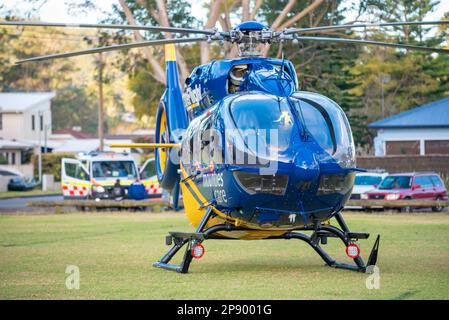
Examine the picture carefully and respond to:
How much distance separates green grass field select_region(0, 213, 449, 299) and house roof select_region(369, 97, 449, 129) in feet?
67.2

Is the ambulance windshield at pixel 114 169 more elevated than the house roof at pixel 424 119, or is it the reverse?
the house roof at pixel 424 119

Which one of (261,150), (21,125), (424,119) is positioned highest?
(21,125)

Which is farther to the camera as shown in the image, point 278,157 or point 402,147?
point 402,147

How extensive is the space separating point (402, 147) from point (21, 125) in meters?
42.9

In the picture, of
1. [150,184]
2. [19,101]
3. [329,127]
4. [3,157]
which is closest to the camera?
[329,127]

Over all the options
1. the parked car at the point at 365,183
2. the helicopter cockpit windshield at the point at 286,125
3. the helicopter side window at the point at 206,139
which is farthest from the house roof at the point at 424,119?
the helicopter cockpit windshield at the point at 286,125

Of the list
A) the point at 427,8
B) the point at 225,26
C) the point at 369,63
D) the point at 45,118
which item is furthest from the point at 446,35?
the point at 45,118

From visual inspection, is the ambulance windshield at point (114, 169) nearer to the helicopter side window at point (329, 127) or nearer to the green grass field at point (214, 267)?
the green grass field at point (214, 267)

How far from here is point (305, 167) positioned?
12.6 meters

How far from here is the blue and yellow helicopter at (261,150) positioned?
12812mm

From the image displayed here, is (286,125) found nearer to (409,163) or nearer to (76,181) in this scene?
(76,181)

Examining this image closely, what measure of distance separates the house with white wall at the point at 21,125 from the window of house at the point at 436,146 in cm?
3747

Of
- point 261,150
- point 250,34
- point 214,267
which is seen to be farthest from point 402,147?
point 261,150

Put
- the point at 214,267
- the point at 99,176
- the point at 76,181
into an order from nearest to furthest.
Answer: the point at 214,267 → the point at 99,176 → the point at 76,181
